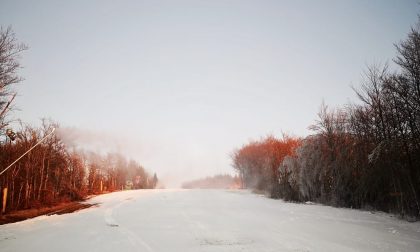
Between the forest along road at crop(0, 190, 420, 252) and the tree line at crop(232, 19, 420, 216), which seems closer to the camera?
the forest along road at crop(0, 190, 420, 252)

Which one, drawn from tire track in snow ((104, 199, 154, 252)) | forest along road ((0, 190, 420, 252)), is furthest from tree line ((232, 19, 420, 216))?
tire track in snow ((104, 199, 154, 252))

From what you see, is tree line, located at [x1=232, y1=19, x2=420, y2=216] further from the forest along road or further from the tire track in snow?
the tire track in snow

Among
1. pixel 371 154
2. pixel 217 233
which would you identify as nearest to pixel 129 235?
pixel 217 233

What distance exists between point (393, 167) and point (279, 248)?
10260 millimetres

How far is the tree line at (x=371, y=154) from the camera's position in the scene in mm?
15367

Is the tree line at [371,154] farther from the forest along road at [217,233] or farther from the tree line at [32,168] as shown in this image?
the tree line at [32,168]

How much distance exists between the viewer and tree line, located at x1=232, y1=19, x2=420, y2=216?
605 inches

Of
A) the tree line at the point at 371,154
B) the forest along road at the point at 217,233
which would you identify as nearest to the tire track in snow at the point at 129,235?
the forest along road at the point at 217,233

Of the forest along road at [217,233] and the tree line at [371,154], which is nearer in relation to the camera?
the forest along road at [217,233]

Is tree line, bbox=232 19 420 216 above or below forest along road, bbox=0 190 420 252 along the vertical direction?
above

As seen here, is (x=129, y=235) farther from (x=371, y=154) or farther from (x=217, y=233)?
(x=371, y=154)

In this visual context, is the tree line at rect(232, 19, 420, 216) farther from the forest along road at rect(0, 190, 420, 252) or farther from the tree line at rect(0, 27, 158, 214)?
the tree line at rect(0, 27, 158, 214)

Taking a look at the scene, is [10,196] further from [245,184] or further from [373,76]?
[245,184]

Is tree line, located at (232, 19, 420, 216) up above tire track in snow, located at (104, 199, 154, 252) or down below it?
above
